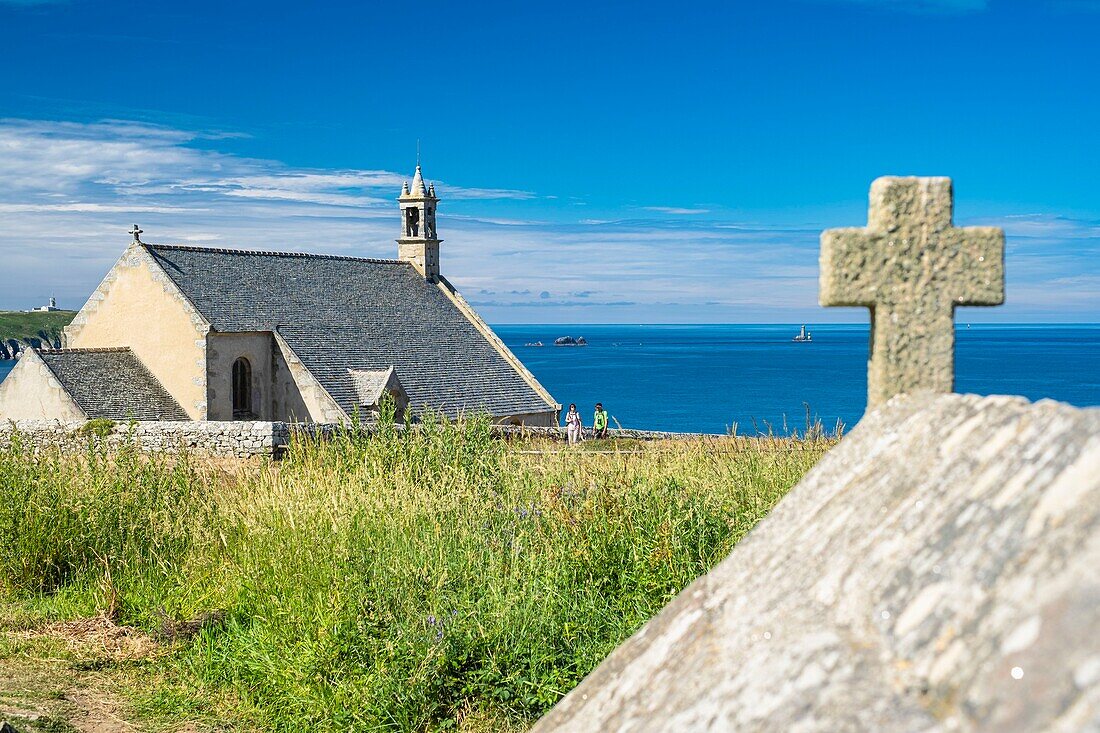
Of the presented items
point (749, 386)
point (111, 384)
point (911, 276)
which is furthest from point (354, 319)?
point (749, 386)

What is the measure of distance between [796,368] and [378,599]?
155 metres

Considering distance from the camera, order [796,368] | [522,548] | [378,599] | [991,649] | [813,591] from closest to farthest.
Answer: [991,649] → [813,591] → [378,599] → [522,548] → [796,368]

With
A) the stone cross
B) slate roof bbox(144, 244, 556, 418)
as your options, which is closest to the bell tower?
slate roof bbox(144, 244, 556, 418)

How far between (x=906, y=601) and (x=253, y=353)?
1319 inches

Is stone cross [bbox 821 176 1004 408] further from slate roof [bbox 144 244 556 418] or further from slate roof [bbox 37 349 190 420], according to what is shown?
slate roof [bbox 144 244 556 418]

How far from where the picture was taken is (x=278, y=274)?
37.4m

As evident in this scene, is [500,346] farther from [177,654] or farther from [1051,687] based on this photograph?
[1051,687]

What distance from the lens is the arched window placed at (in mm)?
33531

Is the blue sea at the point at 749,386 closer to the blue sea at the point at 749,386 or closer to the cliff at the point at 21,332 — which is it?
the blue sea at the point at 749,386

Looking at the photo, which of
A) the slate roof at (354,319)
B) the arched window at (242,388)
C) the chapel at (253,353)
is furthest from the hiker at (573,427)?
the arched window at (242,388)

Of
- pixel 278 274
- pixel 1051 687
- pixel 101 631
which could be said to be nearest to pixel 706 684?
pixel 1051 687

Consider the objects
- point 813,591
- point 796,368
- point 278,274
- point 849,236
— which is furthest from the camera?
point 796,368

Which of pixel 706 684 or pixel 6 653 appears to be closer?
pixel 706 684

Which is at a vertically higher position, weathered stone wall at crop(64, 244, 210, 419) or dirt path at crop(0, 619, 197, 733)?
weathered stone wall at crop(64, 244, 210, 419)
